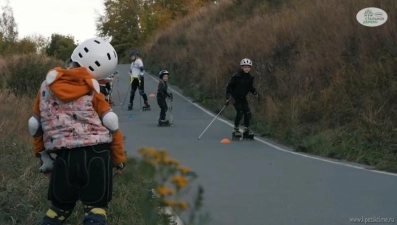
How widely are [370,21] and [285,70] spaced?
16.8ft

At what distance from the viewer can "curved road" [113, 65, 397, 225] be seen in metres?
8.54

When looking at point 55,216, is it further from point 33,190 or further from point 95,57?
point 33,190

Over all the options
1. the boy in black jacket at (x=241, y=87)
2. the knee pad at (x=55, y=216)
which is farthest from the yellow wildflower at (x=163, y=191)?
the boy in black jacket at (x=241, y=87)

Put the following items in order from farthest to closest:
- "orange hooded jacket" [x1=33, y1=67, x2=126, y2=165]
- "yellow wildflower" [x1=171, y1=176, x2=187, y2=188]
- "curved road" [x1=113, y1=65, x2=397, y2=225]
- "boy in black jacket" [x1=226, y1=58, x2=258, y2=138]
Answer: "boy in black jacket" [x1=226, y1=58, x2=258, y2=138]
"curved road" [x1=113, y1=65, x2=397, y2=225]
"orange hooded jacket" [x1=33, y1=67, x2=126, y2=165]
"yellow wildflower" [x1=171, y1=176, x2=187, y2=188]

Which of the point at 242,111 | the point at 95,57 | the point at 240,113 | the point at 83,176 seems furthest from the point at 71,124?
the point at 242,111

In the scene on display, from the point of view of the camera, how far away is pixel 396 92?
614 inches

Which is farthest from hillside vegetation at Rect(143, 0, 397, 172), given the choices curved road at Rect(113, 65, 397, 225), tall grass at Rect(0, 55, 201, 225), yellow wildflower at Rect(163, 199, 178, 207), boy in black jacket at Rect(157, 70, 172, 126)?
yellow wildflower at Rect(163, 199, 178, 207)

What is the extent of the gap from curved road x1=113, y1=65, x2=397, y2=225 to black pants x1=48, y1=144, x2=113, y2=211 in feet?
9.23

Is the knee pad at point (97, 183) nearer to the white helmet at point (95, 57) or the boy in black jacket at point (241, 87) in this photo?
the white helmet at point (95, 57)

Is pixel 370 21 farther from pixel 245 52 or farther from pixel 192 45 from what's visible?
pixel 192 45

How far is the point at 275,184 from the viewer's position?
10.8m

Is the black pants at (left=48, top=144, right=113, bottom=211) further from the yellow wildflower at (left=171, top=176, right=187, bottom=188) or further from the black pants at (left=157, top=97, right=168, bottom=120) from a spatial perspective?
the black pants at (left=157, top=97, right=168, bottom=120)

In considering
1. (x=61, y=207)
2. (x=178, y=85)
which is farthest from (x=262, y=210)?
(x=178, y=85)

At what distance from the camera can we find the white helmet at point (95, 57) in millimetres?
5805
